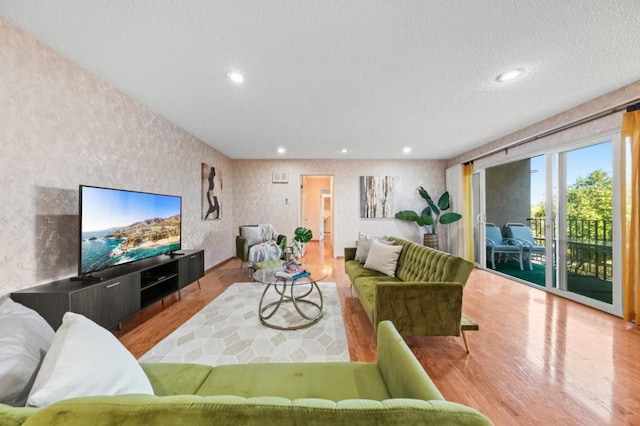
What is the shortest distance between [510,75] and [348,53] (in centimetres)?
158

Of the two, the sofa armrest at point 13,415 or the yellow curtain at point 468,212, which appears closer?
the sofa armrest at point 13,415

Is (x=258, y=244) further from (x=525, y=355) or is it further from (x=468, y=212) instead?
(x=468, y=212)

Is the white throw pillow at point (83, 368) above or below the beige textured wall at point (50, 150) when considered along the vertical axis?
below

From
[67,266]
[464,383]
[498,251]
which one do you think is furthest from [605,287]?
[67,266]

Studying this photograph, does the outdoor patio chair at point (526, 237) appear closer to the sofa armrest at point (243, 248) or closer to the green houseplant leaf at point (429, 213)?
the green houseplant leaf at point (429, 213)

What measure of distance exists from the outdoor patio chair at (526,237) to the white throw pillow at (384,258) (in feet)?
11.4

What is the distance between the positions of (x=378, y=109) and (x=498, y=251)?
3906 mm

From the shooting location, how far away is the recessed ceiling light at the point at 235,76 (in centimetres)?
215

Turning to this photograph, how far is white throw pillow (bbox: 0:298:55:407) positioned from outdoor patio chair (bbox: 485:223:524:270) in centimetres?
588

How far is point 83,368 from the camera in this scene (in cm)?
71

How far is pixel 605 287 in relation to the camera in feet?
9.52

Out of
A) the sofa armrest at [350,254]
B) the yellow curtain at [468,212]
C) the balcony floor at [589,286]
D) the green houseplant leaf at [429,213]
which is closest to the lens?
the balcony floor at [589,286]

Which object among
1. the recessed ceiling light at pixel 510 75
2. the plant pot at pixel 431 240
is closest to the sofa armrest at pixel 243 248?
the plant pot at pixel 431 240

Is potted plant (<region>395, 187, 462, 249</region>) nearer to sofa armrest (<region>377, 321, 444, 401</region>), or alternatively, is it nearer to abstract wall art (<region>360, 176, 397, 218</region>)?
abstract wall art (<region>360, 176, 397, 218</region>)
